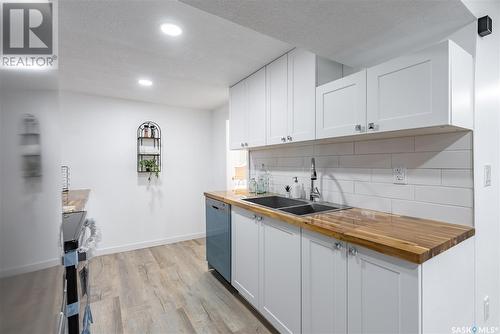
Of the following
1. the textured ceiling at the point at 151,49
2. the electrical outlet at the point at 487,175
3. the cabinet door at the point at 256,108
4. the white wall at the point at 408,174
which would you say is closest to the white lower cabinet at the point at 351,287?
the white wall at the point at 408,174

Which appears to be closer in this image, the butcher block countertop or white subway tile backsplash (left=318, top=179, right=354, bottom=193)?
the butcher block countertop

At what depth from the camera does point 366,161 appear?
1799 mm

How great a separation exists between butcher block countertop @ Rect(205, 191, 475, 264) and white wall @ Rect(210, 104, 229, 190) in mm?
2396

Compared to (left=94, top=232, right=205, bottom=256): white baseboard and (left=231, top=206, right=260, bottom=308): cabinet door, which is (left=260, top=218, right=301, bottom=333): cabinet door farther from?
(left=94, top=232, right=205, bottom=256): white baseboard

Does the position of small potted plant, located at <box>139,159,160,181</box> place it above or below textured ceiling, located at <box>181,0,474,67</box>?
below

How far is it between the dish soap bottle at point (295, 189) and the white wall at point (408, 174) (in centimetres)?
7

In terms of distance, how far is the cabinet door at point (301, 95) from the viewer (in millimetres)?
1865

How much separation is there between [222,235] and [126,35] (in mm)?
1990

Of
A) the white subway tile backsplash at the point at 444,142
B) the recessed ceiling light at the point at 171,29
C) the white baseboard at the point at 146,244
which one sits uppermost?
the recessed ceiling light at the point at 171,29

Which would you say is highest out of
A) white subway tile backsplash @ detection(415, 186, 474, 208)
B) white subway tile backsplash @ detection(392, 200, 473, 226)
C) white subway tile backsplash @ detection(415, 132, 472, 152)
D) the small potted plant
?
white subway tile backsplash @ detection(415, 132, 472, 152)

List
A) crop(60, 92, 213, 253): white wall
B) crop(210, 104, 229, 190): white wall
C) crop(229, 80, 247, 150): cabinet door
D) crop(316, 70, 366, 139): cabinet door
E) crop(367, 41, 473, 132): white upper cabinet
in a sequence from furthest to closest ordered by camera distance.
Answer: crop(210, 104, 229, 190): white wall → crop(60, 92, 213, 253): white wall → crop(229, 80, 247, 150): cabinet door → crop(316, 70, 366, 139): cabinet door → crop(367, 41, 473, 132): white upper cabinet

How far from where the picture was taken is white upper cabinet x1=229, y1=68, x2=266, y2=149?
8.14ft

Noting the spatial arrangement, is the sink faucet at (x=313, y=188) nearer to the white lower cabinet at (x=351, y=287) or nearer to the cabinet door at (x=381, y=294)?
the white lower cabinet at (x=351, y=287)

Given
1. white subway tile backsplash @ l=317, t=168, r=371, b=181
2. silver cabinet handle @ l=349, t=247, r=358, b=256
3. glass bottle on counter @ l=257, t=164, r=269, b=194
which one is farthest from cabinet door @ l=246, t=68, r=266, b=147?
silver cabinet handle @ l=349, t=247, r=358, b=256
